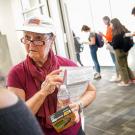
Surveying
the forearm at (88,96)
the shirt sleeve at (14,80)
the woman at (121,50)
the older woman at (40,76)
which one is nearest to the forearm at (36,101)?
the older woman at (40,76)

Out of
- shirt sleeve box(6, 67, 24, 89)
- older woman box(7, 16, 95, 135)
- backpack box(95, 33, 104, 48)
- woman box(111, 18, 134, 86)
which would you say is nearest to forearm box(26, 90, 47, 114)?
older woman box(7, 16, 95, 135)

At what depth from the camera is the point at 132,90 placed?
16.7 feet

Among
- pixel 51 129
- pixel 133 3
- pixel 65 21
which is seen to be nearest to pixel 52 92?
pixel 51 129

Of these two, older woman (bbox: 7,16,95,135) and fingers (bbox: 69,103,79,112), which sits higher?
older woman (bbox: 7,16,95,135)

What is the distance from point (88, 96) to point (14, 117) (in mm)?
1011

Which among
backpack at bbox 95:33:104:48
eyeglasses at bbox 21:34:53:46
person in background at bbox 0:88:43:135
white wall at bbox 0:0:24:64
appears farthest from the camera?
backpack at bbox 95:33:104:48

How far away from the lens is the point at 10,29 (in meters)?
3.70

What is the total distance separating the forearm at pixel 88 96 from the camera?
1.39 meters

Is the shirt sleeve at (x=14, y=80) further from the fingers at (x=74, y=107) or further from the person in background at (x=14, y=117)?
the person in background at (x=14, y=117)

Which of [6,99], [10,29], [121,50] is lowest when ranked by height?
[121,50]

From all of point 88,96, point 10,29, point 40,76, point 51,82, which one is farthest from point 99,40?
point 51,82

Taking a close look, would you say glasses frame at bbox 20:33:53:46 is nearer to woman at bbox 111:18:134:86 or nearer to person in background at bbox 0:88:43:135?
person in background at bbox 0:88:43:135

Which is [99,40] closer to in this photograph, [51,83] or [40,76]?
[40,76]

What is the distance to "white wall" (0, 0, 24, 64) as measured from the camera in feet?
11.9
